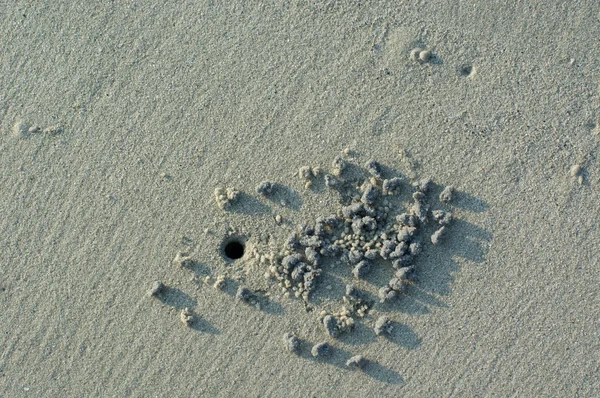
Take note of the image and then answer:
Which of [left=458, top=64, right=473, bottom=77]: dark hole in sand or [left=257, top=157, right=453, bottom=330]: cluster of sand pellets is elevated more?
[left=458, top=64, right=473, bottom=77]: dark hole in sand

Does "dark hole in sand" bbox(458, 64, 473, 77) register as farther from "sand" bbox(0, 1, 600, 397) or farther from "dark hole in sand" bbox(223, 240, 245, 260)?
"dark hole in sand" bbox(223, 240, 245, 260)

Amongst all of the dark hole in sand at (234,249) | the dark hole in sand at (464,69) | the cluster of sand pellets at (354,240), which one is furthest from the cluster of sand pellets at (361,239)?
the dark hole in sand at (464,69)

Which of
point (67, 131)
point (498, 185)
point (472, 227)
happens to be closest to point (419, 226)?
point (472, 227)

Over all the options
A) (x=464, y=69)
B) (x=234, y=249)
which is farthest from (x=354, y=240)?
(x=464, y=69)

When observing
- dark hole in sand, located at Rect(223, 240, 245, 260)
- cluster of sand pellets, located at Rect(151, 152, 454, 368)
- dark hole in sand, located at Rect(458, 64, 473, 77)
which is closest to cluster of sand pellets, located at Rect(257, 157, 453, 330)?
cluster of sand pellets, located at Rect(151, 152, 454, 368)

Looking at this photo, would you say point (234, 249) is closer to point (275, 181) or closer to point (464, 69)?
point (275, 181)

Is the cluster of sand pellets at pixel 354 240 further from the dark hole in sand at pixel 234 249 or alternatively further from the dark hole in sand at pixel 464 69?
the dark hole in sand at pixel 464 69

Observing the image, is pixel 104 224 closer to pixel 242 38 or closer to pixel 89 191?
pixel 89 191
